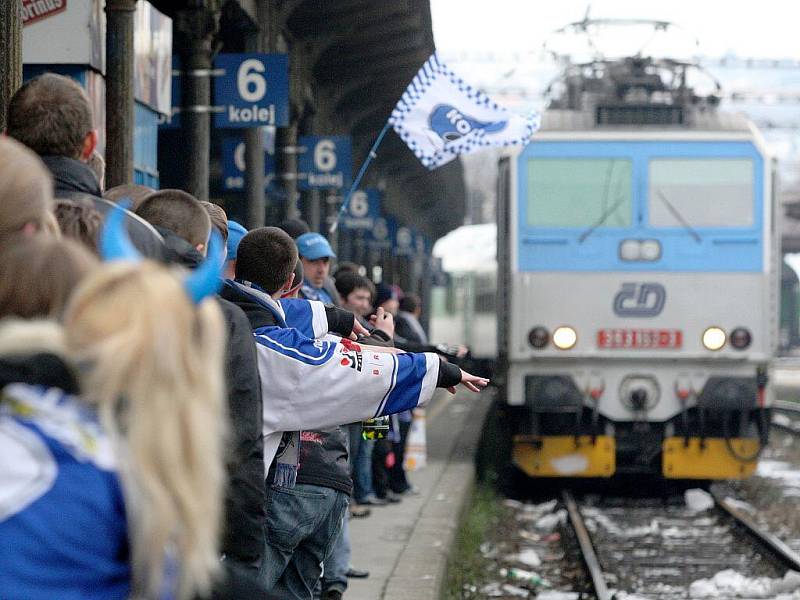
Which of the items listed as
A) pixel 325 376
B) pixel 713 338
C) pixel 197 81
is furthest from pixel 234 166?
pixel 325 376

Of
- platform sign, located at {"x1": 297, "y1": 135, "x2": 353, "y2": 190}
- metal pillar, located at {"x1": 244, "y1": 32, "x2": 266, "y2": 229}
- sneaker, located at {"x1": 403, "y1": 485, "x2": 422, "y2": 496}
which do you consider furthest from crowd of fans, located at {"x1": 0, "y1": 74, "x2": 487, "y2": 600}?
platform sign, located at {"x1": 297, "y1": 135, "x2": 353, "y2": 190}

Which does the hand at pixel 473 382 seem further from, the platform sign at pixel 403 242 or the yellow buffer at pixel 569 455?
the platform sign at pixel 403 242

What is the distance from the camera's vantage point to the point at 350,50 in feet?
54.0

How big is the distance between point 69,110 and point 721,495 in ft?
37.3

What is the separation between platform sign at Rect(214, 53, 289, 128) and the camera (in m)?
11.6

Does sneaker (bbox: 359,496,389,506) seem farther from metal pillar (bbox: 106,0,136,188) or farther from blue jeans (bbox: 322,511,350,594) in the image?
blue jeans (bbox: 322,511,350,594)

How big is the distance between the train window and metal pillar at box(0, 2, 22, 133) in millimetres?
7293

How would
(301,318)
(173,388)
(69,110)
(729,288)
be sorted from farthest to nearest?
(729,288)
(301,318)
(69,110)
(173,388)

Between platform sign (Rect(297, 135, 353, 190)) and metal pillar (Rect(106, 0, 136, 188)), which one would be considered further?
platform sign (Rect(297, 135, 353, 190))

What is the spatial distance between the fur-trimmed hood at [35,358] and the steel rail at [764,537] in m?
8.37

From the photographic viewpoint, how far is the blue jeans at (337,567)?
6.23 m

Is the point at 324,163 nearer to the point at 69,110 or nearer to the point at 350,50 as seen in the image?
the point at 350,50

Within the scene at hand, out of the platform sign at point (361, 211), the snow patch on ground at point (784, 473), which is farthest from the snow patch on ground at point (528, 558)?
the platform sign at point (361, 211)

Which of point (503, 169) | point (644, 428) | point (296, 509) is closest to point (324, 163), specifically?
point (503, 169)
